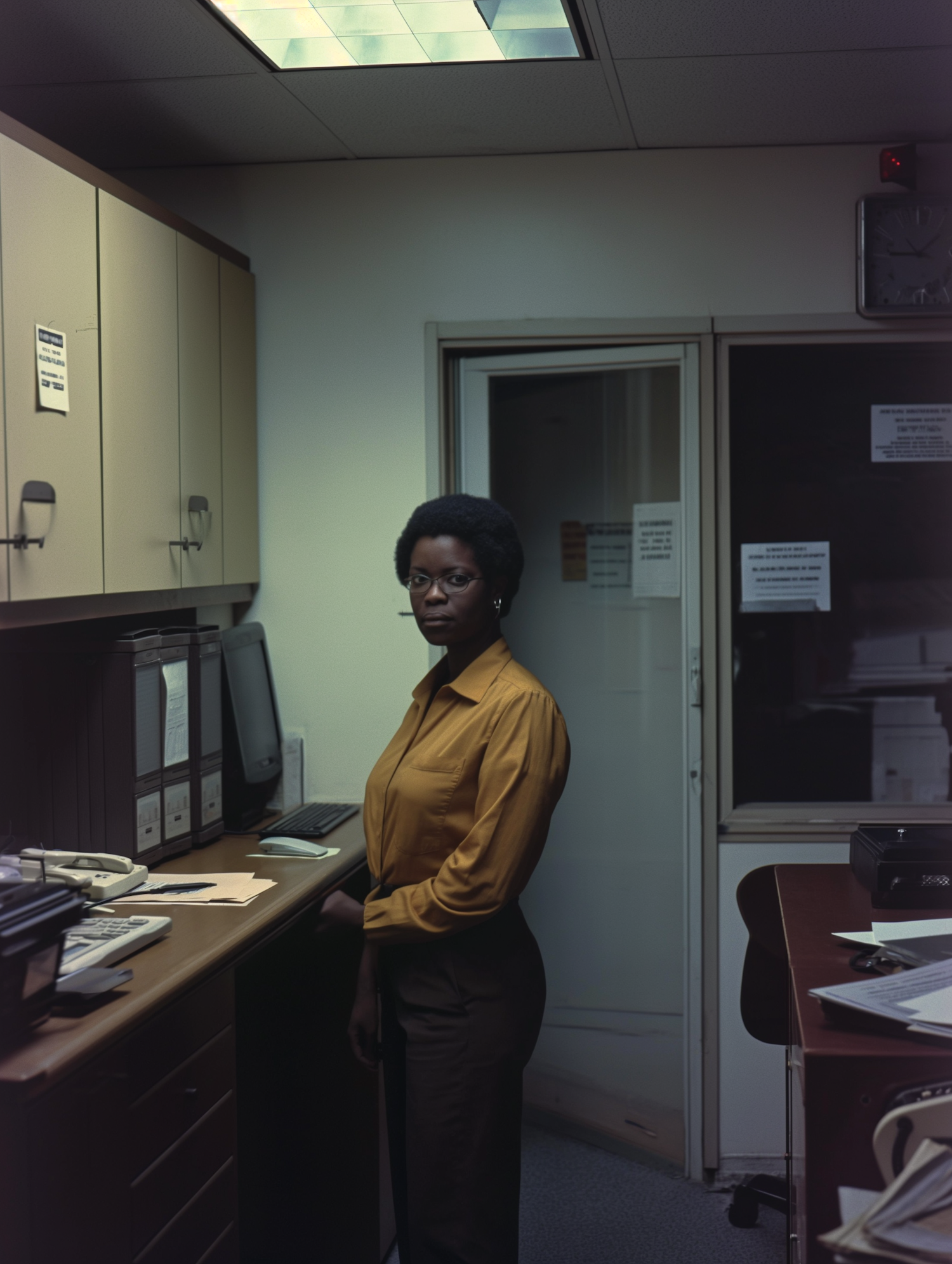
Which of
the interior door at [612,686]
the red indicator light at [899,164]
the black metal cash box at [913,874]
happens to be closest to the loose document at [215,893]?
the black metal cash box at [913,874]

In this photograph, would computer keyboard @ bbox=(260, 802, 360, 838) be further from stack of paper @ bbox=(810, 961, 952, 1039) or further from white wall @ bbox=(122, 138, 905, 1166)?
stack of paper @ bbox=(810, 961, 952, 1039)

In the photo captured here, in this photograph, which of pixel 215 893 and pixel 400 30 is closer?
pixel 215 893

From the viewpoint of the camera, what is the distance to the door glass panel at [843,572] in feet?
9.79

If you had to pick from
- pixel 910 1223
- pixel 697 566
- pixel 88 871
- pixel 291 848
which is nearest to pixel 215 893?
pixel 88 871

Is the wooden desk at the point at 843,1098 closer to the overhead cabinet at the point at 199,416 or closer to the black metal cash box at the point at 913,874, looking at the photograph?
the black metal cash box at the point at 913,874

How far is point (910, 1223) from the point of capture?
3.45ft

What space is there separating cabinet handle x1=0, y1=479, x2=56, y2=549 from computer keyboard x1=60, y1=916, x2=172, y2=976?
0.63 metres

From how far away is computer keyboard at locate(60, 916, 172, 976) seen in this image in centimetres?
159

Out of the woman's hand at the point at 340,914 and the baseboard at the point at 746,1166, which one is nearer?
the woman's hand at the point at 340,914

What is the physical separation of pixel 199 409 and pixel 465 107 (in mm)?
938

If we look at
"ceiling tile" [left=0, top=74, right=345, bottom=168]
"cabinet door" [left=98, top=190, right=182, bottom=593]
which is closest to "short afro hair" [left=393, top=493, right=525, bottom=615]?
"cabinet door" [left=98, top=190, right=182, bottom=593]

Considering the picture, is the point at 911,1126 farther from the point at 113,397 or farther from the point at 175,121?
the point at 175,121

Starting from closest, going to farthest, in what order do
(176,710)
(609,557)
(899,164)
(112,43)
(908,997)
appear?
(908,997) < (112,43) < (176,710) < (899,164) < (609,557)

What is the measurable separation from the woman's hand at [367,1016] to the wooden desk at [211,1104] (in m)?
0.08
